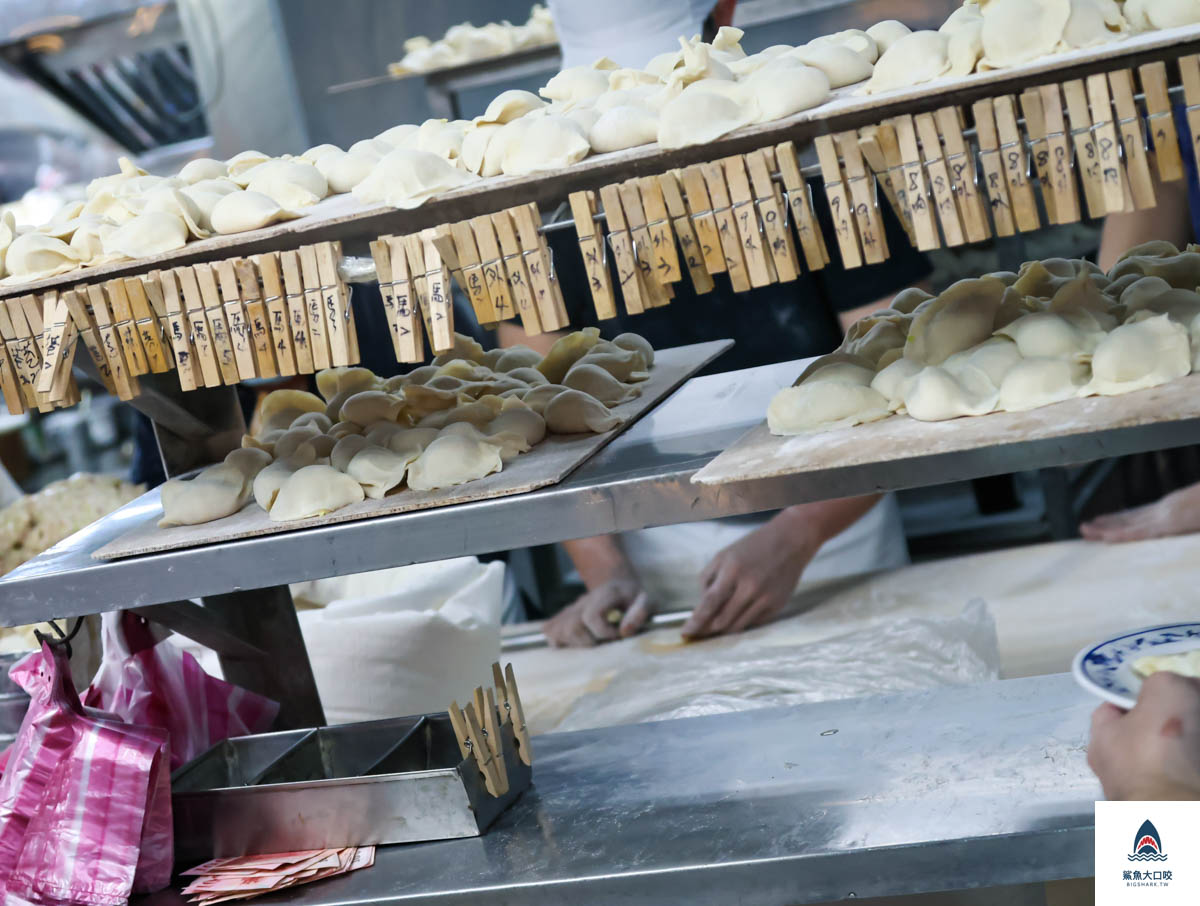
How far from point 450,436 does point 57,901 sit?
0.77 m

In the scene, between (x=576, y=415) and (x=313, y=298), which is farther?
(x=576, y=415)

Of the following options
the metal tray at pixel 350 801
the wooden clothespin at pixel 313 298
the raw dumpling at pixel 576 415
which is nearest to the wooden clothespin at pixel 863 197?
the raw dumpling at pixel 576 415

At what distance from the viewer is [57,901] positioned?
1.43 metres

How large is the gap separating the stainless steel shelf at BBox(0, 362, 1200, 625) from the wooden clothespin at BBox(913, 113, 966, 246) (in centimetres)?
21

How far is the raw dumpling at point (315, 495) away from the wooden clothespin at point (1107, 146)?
0.85 meters

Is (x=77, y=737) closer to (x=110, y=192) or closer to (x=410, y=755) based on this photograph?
(x=410, y=755)

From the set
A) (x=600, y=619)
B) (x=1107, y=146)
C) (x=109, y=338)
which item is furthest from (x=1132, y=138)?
(x=600, y=619)

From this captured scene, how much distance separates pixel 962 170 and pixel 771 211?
0.18 meters

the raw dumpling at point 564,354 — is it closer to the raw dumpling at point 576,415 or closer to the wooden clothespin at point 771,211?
the raw dumpling at point 576,415

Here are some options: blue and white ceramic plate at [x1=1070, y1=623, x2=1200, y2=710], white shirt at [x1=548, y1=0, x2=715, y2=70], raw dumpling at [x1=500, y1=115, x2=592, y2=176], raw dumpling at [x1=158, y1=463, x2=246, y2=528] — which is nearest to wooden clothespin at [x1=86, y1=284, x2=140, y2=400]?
raw dumpling at [x1=158, y1=463, x2=246, y2=528]

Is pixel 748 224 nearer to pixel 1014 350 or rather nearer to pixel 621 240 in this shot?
pixel 621 240

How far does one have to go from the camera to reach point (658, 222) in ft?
3.71

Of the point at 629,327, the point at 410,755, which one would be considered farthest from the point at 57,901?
the point at 629,327

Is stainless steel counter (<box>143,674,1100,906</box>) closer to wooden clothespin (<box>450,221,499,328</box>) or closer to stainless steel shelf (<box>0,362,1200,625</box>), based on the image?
stainless steel shelf (<box>0,362,1200,625</box>)
